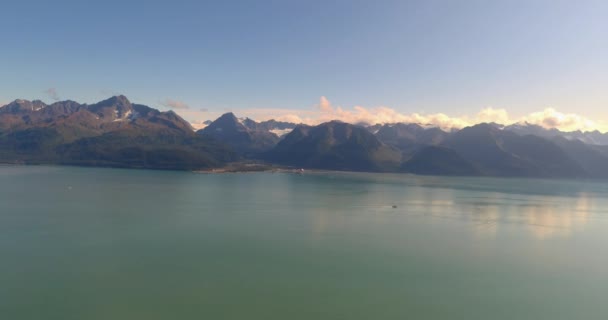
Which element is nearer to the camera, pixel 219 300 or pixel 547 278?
pixel 219 300

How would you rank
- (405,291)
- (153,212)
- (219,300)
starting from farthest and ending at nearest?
1. (153,212)
2. (405,291)
3. (219,300)

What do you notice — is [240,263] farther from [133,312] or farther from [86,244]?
[86,244]

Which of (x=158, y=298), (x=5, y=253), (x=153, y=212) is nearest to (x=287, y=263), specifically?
(x=158, y=298)

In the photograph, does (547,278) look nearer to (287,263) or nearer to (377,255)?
(377,255)

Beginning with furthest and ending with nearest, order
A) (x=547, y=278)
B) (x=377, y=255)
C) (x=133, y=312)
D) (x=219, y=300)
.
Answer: (x=377, y=255), (x=547, y=278), (x=219, y=300), (x=133, y=312)

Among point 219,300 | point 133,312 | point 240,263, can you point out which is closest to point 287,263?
point 240,263

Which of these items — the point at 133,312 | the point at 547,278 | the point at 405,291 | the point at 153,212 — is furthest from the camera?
the point at 153,212
